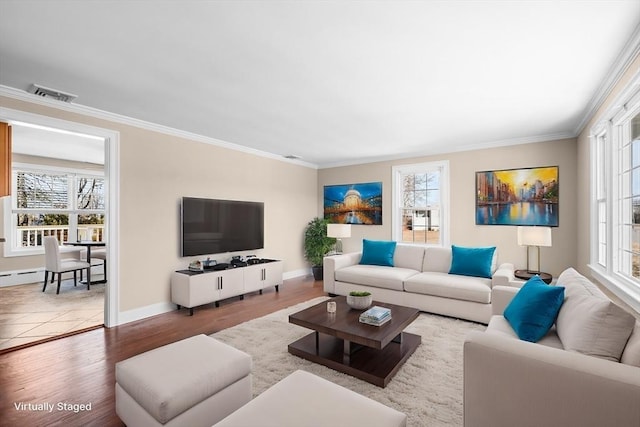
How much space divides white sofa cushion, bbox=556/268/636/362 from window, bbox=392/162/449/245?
3517mm

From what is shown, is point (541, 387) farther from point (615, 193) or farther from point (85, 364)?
point (85, 364)

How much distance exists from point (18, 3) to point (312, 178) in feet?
17.3

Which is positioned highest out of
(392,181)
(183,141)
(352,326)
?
(183,141)

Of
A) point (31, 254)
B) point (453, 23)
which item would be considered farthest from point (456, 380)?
point (31, 254)

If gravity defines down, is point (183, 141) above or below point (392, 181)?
above

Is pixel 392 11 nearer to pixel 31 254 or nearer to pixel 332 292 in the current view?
pixel 332 292

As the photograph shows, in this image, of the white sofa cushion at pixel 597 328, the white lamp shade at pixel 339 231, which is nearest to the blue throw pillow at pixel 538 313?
the white sofa cushion at pixel 597 328

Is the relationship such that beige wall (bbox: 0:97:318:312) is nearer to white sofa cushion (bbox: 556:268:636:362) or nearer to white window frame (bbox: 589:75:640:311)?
white sofa cushion (bbox: 556:268:636:362)

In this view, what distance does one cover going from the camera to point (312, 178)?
22.1 feet

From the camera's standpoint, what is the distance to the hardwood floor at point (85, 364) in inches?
77.4

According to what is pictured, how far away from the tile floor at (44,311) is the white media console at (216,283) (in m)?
0.93

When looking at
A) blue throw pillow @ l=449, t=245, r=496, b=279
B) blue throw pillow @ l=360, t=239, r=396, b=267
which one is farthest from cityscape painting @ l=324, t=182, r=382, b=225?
blue throw pillow @ l=449, t=245, r=496, b=279

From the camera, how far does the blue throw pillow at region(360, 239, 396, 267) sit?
15.8ft

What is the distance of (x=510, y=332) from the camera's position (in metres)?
2.15
